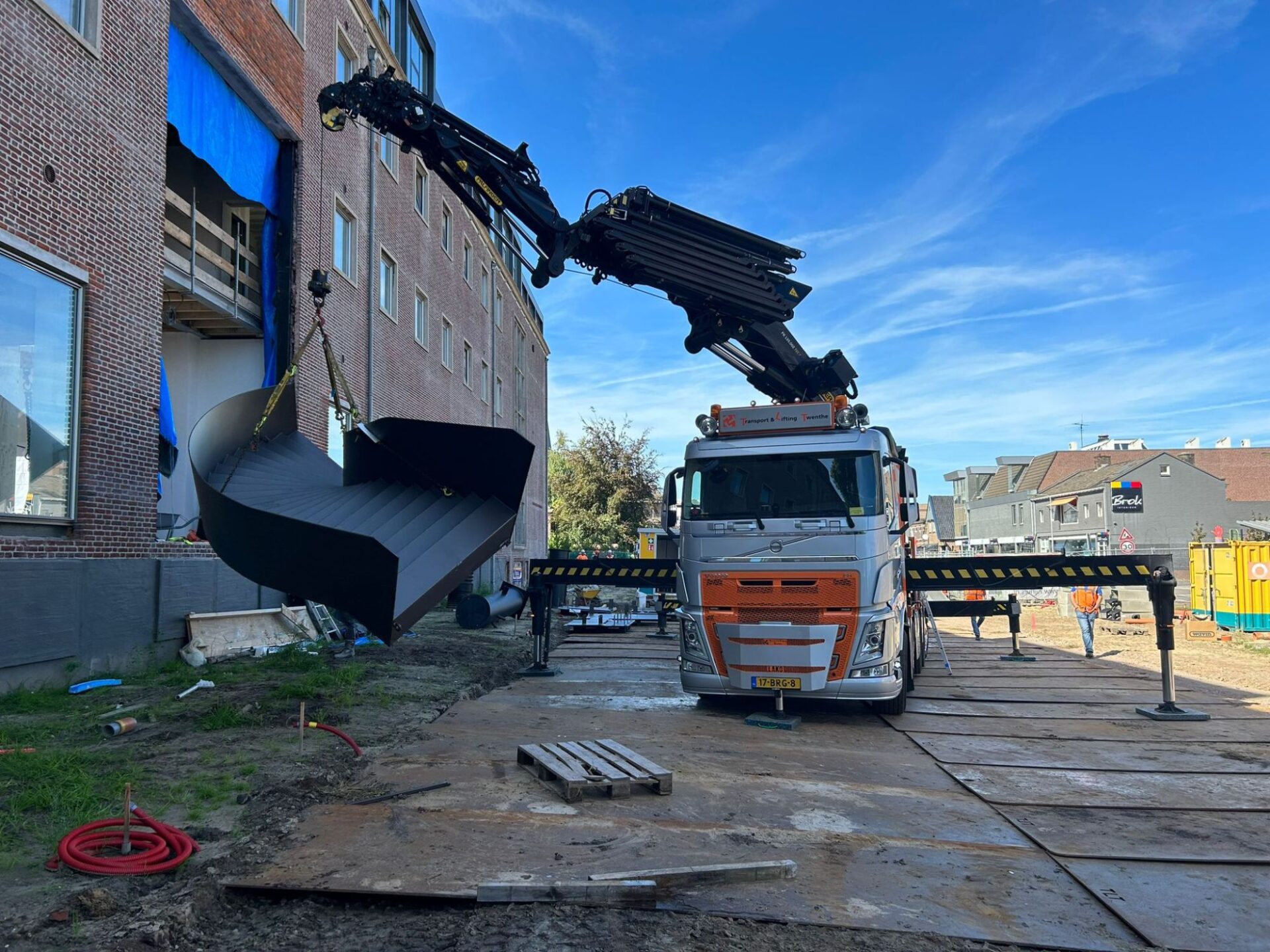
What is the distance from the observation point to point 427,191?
79.2ft

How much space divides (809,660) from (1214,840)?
3.71 metres

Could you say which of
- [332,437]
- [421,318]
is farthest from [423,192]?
[332,437]

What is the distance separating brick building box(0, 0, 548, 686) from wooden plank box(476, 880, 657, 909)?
676 centimetres

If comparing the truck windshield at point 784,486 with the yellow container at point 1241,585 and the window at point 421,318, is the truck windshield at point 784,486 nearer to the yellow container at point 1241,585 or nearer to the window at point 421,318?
the window at point 421,318

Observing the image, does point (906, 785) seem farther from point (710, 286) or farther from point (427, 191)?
point (427, 191)

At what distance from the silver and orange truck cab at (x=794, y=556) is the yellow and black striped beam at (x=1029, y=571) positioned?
107 centimetres

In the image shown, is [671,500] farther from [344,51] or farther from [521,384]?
[521,384]

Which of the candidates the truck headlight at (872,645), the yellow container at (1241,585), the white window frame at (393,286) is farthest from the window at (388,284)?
the yellow container at (1241,585)

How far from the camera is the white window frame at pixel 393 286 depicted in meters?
20.0

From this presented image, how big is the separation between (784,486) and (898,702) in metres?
2.70

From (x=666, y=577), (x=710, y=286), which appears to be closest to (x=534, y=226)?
(x=710, y=286)

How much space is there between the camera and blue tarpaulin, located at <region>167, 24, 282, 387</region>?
40.0ft

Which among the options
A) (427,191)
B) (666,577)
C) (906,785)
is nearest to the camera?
(906,785)

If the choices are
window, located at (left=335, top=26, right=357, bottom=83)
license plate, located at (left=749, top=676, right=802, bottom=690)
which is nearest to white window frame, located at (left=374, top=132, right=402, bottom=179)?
window, located at (left=335, top=26, right=357, bottom=83)
